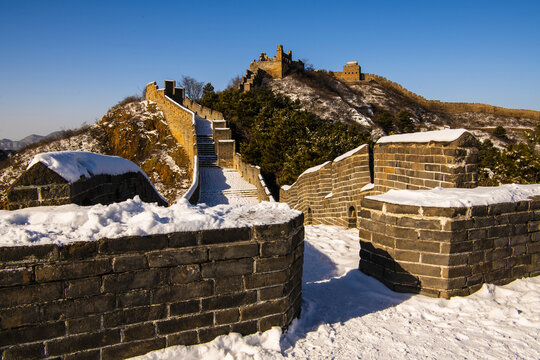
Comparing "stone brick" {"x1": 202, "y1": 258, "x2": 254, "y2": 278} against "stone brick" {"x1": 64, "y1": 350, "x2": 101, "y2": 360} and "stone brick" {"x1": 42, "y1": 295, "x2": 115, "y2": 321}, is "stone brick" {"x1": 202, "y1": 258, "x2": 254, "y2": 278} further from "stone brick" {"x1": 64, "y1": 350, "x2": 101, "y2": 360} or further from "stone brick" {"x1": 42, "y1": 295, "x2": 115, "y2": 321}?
"stone brick" {"x1": 64, "y1": 350, "x2": 101, "y2": 360}

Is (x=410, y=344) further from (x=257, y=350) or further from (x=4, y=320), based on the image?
(x=4, y=320)

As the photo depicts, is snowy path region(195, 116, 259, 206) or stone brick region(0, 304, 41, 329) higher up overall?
stone brick region(0, 304, 41, 329)

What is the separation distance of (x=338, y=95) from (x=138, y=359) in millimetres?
54693

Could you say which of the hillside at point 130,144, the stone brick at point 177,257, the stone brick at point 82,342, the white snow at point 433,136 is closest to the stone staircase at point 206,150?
the hillside at point 130,144

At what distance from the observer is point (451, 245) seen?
409cm

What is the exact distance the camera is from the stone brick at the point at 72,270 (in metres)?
2.55

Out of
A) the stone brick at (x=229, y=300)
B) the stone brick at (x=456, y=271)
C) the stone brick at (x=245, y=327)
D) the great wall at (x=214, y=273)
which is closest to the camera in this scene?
the great wall at (x=214, y=273)

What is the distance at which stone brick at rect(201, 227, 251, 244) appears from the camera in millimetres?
2959

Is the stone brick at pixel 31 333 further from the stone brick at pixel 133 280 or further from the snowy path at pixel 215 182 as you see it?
the snowy path at pixel 215 182

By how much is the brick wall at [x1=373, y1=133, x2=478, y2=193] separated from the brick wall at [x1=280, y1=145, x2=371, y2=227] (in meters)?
1.30

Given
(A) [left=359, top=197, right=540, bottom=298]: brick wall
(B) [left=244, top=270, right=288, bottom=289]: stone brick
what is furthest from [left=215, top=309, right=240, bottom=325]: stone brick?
(A) [left=359, top=197, right=540, bottom=298]: brick wall

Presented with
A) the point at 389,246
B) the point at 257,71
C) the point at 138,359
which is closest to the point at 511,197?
the point at 389,246

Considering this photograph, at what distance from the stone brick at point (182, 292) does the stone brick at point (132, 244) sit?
0.37m

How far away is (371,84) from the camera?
63031 millimetres
